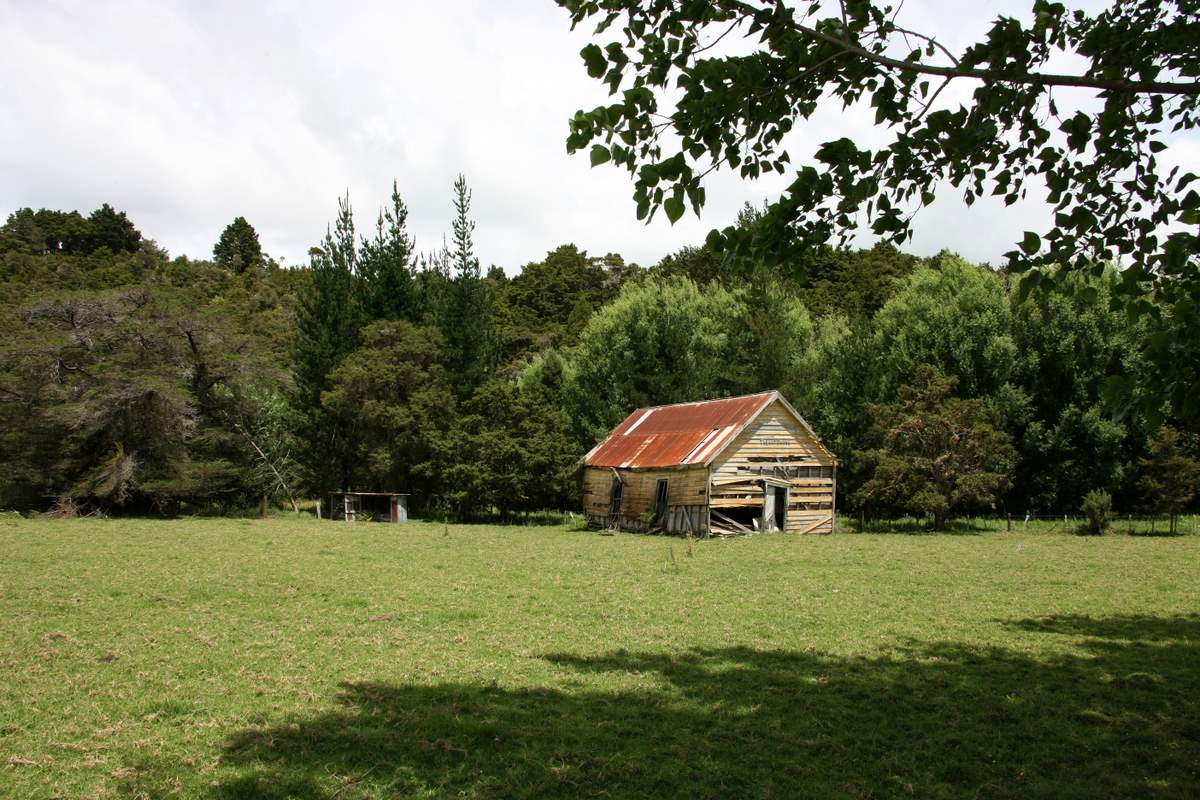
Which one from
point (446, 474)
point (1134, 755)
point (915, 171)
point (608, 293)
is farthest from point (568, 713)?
point (608, 293)

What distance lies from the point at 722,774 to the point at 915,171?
15.9 feet

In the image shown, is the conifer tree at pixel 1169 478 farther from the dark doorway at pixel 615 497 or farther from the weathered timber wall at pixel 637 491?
the dark doorway at pixel 615 497

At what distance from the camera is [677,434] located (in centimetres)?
3450

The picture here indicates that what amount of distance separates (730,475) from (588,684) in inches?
884

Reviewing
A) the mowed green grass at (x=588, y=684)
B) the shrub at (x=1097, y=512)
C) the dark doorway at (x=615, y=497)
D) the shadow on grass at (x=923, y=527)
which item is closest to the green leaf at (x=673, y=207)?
the mowed green grass at (x=588, y=684)

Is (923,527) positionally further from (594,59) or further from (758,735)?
(594,59)

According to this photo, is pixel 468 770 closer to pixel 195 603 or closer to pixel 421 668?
pixel 421 668

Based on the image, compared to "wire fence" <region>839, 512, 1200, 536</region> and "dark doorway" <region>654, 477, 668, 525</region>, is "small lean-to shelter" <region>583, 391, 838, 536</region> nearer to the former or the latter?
"dark doorway" <region>654, 477, 668, 525</region>

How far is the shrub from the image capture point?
3180 cm

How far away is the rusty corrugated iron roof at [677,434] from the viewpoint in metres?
31.3

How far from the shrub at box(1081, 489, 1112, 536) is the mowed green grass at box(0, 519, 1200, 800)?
1496 centimetres

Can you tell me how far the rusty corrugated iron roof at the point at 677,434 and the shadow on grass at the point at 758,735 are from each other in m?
20.8

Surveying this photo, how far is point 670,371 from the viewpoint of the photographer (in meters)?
49.0

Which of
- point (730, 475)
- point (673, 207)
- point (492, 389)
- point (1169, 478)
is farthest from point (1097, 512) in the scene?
point (673, 207)
